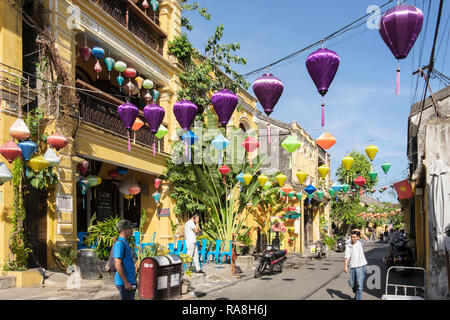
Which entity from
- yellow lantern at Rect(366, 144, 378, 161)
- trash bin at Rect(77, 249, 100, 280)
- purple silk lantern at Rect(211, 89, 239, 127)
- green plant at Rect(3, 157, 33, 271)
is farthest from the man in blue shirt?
yellow lantern at Rect(366, 144, 378, 161)

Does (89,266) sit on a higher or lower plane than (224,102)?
lower

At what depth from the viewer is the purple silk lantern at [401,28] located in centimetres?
614

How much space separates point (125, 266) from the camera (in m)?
5.47

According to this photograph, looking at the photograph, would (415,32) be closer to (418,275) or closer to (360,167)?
(418,275)

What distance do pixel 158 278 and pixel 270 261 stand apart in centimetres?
701

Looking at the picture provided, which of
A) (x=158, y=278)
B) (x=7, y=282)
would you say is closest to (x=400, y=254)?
(x=158, y=278)

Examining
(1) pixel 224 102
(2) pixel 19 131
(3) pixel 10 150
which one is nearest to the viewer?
(3) pixel 10 150

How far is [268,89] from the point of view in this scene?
803 cm

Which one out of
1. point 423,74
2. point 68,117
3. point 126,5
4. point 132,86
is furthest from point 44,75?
point 423,74

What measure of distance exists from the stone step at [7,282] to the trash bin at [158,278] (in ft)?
10.9

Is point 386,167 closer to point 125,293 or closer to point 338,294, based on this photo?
point 338,294

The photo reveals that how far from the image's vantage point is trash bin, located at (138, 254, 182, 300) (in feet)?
24.3

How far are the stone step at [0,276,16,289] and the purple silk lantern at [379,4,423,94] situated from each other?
344 inches

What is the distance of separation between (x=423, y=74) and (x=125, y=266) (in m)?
11.6
